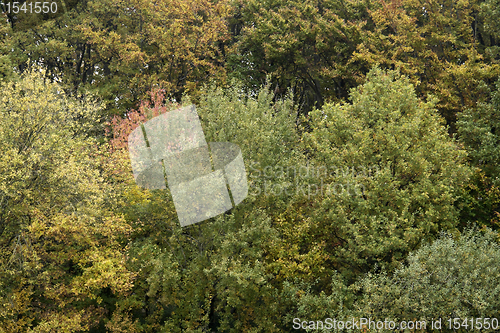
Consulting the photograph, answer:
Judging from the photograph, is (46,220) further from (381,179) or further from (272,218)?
(381,179)

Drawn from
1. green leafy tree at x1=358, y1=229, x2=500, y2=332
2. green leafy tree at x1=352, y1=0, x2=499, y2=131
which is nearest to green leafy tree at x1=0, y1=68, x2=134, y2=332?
green leafy tree at x1=358, y1=229, x2=500, y2=332

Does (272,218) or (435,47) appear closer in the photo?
(272,218)

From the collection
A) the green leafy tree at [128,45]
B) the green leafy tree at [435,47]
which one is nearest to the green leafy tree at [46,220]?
the green leafy tree at [128,45]

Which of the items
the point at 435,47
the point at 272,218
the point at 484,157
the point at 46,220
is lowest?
the point at 272,218

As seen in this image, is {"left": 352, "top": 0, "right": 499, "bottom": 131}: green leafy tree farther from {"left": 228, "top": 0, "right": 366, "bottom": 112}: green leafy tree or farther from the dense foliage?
{"left": 228, "top": 0, "right": 366, "bottom": 112}: green leafy tree

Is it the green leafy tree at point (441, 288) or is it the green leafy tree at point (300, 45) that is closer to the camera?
the green leafy tree at point (441, 288)

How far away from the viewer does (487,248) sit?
23016 millimetres

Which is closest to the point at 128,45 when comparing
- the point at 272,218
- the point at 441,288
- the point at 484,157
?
the point at 272,218

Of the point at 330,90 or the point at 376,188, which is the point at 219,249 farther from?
the point at 330,90

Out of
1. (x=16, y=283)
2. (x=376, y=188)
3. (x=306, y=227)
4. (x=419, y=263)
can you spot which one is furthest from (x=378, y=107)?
(x=16, y=283)

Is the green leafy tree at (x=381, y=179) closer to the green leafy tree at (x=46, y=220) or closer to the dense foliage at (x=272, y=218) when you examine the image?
the dense foliage at (x=272, y=218)

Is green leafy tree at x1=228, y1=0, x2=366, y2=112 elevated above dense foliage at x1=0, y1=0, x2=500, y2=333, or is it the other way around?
green leafy tree at x1=228, y1=0, x2=366, y2=112

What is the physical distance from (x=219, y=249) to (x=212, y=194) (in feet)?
9.40

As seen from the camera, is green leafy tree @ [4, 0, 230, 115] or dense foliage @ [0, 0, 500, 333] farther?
green leafy tree @ [4, 0, 230, 115]
